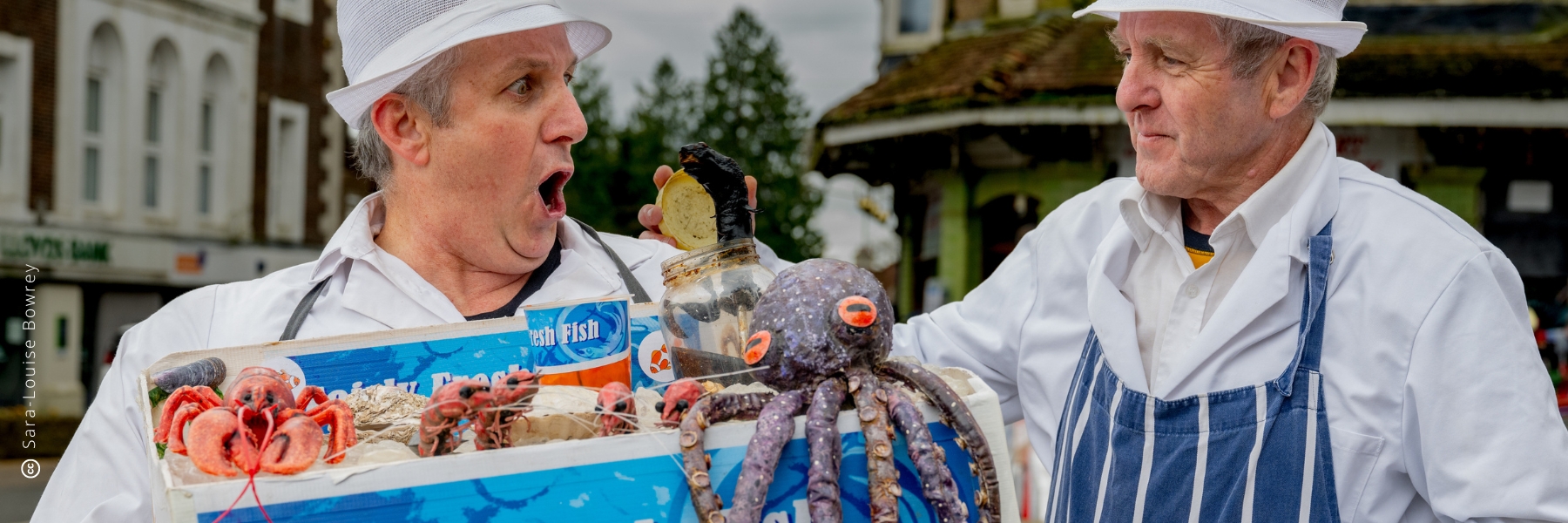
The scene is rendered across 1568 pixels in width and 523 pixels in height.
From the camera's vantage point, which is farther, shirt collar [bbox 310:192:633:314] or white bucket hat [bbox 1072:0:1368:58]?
shirt collar [bbox 310:192:633:314]

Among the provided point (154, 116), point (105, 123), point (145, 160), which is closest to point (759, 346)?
point (105, 123)

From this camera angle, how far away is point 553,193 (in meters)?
2.17

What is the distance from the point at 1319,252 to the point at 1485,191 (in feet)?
31.2

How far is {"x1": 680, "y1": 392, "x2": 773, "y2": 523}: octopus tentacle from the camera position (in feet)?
4.28

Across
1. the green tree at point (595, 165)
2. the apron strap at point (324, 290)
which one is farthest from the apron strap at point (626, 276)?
the green tree at point (595, 165)

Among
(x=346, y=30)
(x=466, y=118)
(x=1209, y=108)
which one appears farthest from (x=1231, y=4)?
(x=346, y=30)

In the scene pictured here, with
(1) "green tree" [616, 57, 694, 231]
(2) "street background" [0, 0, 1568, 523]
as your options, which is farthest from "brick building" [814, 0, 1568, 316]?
(1) "green tree" [616, 57, 694, 231]

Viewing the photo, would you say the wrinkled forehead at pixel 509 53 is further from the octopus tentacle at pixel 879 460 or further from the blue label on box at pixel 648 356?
the octopus tentacle at pixel 879 460

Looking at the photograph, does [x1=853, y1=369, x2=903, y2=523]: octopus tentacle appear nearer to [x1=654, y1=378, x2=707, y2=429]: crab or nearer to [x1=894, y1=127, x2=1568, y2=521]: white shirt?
[x1=654, y1=378, x2=707, y2=429]: crab

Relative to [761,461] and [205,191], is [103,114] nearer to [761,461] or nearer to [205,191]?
→ [205,191]

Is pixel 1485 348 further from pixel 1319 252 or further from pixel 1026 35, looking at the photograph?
pixel 1026 35

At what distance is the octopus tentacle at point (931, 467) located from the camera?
1341mm

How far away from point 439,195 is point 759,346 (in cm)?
92

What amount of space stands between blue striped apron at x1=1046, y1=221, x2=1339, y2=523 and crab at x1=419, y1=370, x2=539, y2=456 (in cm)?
107
